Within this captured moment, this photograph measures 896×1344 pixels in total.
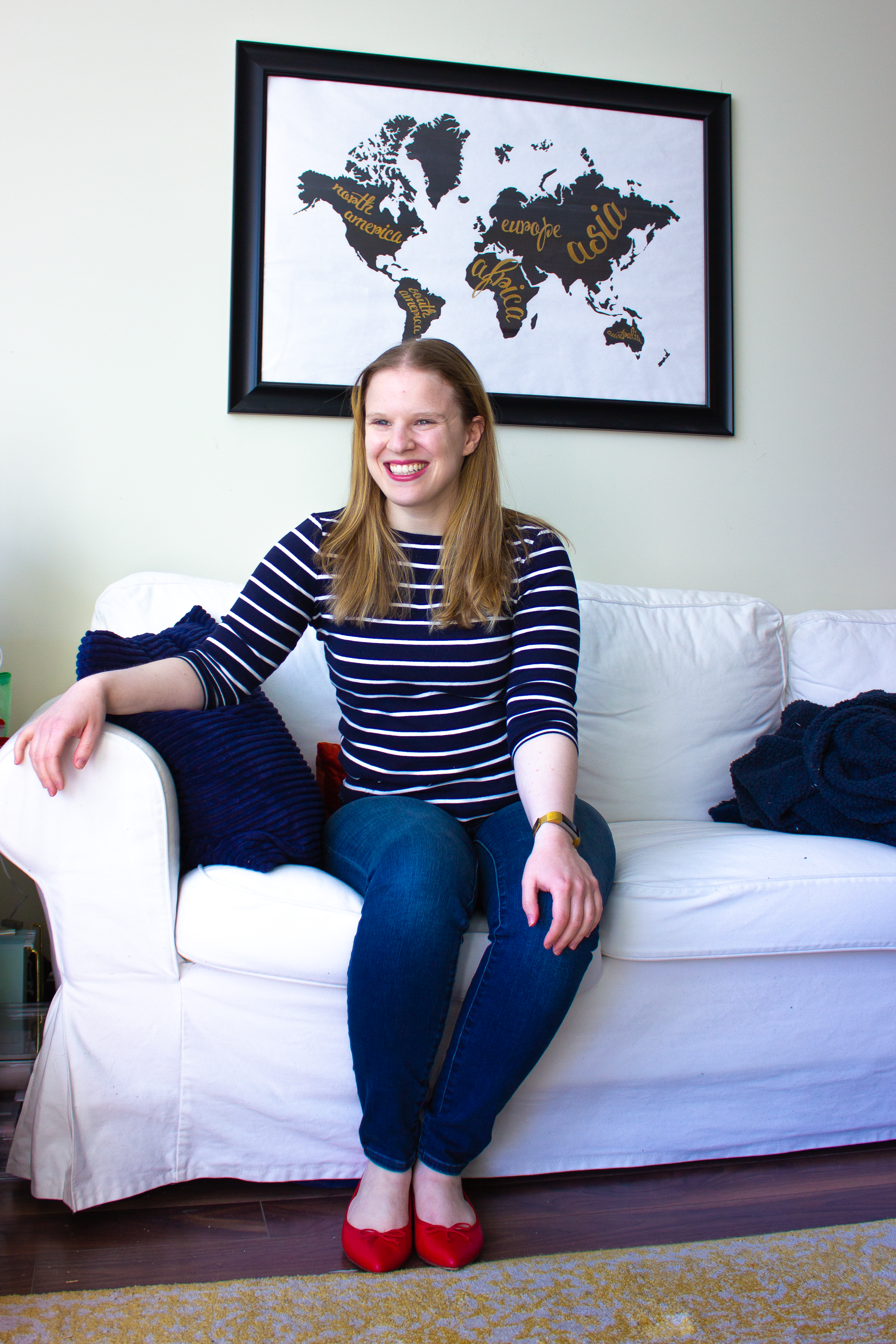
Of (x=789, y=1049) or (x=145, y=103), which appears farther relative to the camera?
(x=145, y=103)

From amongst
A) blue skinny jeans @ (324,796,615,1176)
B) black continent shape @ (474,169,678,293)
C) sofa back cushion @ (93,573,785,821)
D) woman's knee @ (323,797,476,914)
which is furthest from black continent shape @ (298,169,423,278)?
blue skinny jeans @ (324,796,615,1176)

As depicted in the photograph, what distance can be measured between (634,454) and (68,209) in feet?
4.19

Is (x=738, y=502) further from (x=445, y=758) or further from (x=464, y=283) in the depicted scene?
(x=445, y=758)

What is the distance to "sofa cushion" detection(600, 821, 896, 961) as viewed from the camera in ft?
3.95

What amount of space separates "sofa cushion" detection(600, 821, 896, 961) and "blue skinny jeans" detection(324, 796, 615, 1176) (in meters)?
0.12

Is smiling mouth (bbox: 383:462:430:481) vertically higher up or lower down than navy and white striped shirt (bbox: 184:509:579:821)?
higher up

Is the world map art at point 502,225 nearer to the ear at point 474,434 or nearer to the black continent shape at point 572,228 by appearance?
the black continent shape at point 572,228

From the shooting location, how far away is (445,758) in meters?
1.29

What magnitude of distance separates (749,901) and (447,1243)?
0.57 metres

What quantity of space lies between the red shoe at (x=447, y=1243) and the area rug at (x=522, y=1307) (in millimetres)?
13

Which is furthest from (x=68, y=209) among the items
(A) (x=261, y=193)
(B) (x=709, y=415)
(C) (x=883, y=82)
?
(C) (x=883, y=82)

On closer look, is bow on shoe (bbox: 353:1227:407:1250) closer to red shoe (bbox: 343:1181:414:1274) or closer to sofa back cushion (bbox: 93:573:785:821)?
red shoe (bbox: 343:1181:414:1274)

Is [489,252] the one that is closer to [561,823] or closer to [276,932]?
[561,823]

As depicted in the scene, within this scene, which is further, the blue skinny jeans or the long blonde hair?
the long blonde hair
